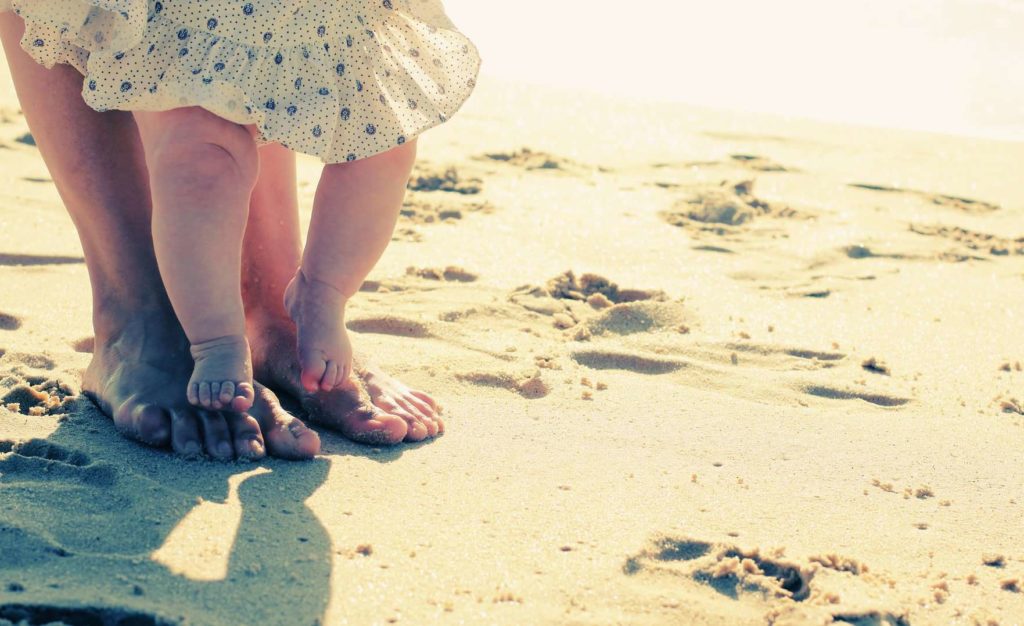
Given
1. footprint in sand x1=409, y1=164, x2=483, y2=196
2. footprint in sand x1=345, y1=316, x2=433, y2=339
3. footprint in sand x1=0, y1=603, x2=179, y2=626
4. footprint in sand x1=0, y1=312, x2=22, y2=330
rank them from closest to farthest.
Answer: footprint in sand x1=0, y1=603, x2=179, y2=626, footprint in sand x1=0, y1=312, x2=22, y2=330, footprint in sand x1=345, y1=316, x2=433, y2=339, footprint in sand x1=409, y1=164, x2=483, y2=196

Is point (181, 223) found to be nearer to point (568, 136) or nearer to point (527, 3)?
point (568, 136)

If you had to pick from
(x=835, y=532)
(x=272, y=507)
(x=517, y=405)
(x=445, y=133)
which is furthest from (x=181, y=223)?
(x=445, y=133)

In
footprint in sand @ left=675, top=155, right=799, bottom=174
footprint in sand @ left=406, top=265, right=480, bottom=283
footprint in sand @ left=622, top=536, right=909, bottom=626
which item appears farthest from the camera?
footprint in sand @ left=675, top=155, right=799, bottom=174

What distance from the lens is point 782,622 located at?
153 cm

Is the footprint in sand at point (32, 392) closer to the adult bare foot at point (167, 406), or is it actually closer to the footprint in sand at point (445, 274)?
the adult bare foot at point (167, 406)

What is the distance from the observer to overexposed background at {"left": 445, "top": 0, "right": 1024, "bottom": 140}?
6.68m

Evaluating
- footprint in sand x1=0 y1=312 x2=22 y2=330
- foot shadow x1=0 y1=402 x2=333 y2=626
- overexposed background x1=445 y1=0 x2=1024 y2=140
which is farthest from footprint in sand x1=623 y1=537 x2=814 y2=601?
overexposed background x1=445 y1=0 x2=1024 y2=140

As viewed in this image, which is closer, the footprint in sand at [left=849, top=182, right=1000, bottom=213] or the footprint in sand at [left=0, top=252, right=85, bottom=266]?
the footprint in sand at [left=0, top=252, right=85, bottom=266]

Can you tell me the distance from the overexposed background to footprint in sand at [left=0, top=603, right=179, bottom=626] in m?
5.24

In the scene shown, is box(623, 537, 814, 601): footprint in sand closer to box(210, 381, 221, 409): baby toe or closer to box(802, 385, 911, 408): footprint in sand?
box(210, 381, 221, 409): baby toe

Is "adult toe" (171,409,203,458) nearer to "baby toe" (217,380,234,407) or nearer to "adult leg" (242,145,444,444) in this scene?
"baby toe" (217,380,234,407)

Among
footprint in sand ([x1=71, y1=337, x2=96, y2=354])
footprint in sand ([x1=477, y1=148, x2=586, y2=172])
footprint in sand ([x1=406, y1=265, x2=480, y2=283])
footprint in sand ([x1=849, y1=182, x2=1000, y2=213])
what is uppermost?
footprint in sand ([x1=849, y1=182, x2=1000, y2=213])

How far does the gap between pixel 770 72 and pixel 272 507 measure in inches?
241

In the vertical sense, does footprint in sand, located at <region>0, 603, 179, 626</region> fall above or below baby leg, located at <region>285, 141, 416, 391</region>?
below
